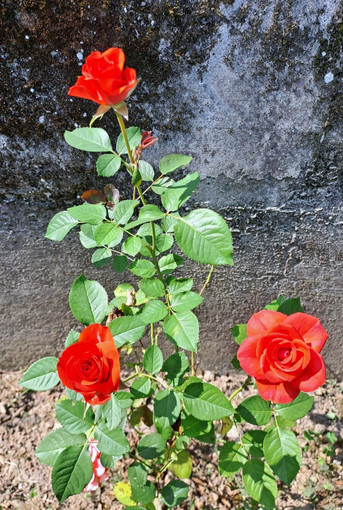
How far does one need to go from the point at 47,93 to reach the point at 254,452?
43.3 inches

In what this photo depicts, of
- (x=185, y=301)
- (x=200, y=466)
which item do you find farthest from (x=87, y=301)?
(x=200, y=466)

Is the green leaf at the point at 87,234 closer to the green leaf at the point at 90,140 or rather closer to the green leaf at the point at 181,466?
the green leaf at the point at 90,140

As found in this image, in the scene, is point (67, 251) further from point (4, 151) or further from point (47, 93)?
point (47, 93)

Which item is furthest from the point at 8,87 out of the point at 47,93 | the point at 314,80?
the point at 314,80

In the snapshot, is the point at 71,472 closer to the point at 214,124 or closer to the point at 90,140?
the point at 90,140

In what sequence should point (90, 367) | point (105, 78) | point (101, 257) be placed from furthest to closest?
point (101, 257)
point (90, 367)
point (105, 78)

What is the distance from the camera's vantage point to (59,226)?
103 centimetres

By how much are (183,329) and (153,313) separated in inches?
3.1

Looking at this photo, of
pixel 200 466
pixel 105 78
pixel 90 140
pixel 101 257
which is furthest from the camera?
pixel 200 466

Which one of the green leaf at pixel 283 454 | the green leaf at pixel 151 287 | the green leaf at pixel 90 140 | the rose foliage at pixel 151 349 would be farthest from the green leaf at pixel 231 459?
the green leaf at pixel 90 140

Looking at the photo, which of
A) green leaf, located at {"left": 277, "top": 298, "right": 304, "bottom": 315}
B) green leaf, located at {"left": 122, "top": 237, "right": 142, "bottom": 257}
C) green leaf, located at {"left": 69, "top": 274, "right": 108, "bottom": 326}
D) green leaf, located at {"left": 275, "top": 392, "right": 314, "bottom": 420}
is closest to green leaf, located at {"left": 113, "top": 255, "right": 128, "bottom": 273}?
green leaf, located at {"left": 69, "top": 274, "right": 108, "bottom": 326}

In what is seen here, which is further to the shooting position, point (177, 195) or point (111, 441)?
point (111, 441)

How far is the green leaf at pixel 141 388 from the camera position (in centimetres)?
98

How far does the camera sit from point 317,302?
1582 millimetres
